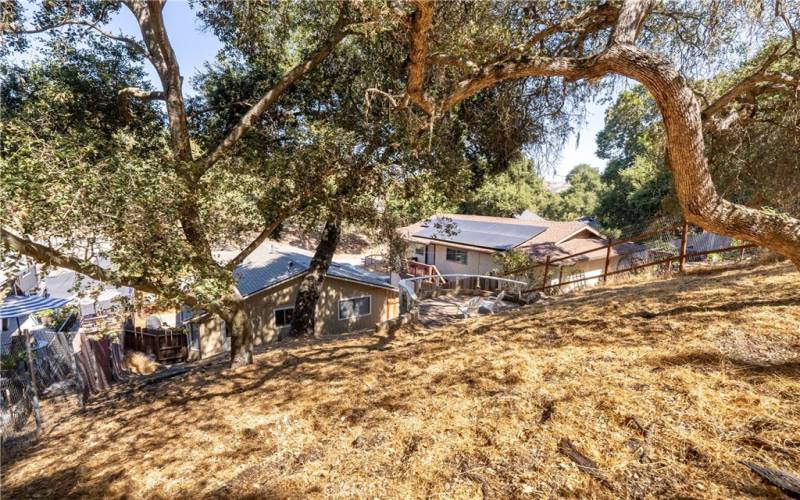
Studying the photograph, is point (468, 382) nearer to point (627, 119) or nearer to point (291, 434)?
point (291, 434)

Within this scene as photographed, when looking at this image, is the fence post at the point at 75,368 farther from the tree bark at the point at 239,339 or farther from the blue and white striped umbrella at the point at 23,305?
the tree bark at the point at 239,339

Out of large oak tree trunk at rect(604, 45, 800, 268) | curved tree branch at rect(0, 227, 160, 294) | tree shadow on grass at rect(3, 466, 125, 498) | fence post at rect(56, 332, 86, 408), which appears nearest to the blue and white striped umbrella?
fence post at rect(56, 332, 86, 408)

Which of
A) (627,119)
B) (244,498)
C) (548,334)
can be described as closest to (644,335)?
(548,334)

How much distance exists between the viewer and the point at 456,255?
21828 millimetres

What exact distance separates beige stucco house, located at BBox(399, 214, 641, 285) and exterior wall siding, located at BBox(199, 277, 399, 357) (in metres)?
3.04

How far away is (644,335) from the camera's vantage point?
14.9 ft

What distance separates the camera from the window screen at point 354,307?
51.0ft

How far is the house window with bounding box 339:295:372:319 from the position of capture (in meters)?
Answer: 15.5

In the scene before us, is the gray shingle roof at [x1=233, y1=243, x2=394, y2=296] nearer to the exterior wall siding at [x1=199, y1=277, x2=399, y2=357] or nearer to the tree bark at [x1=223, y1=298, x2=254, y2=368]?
the exterior wall siding at [x1=199, y1=277, x2=399, y2=357]

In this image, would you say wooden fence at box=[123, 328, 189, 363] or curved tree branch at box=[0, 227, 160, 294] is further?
wooden fence at box=[123, 328, 189, 363]

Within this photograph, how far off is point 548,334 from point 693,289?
324 cm

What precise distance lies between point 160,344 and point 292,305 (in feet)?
16.6

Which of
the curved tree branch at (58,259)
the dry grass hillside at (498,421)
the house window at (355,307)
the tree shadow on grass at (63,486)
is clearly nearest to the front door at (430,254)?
the house window at (355,307)

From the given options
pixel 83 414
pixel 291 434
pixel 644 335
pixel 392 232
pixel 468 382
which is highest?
pixel 392 232
